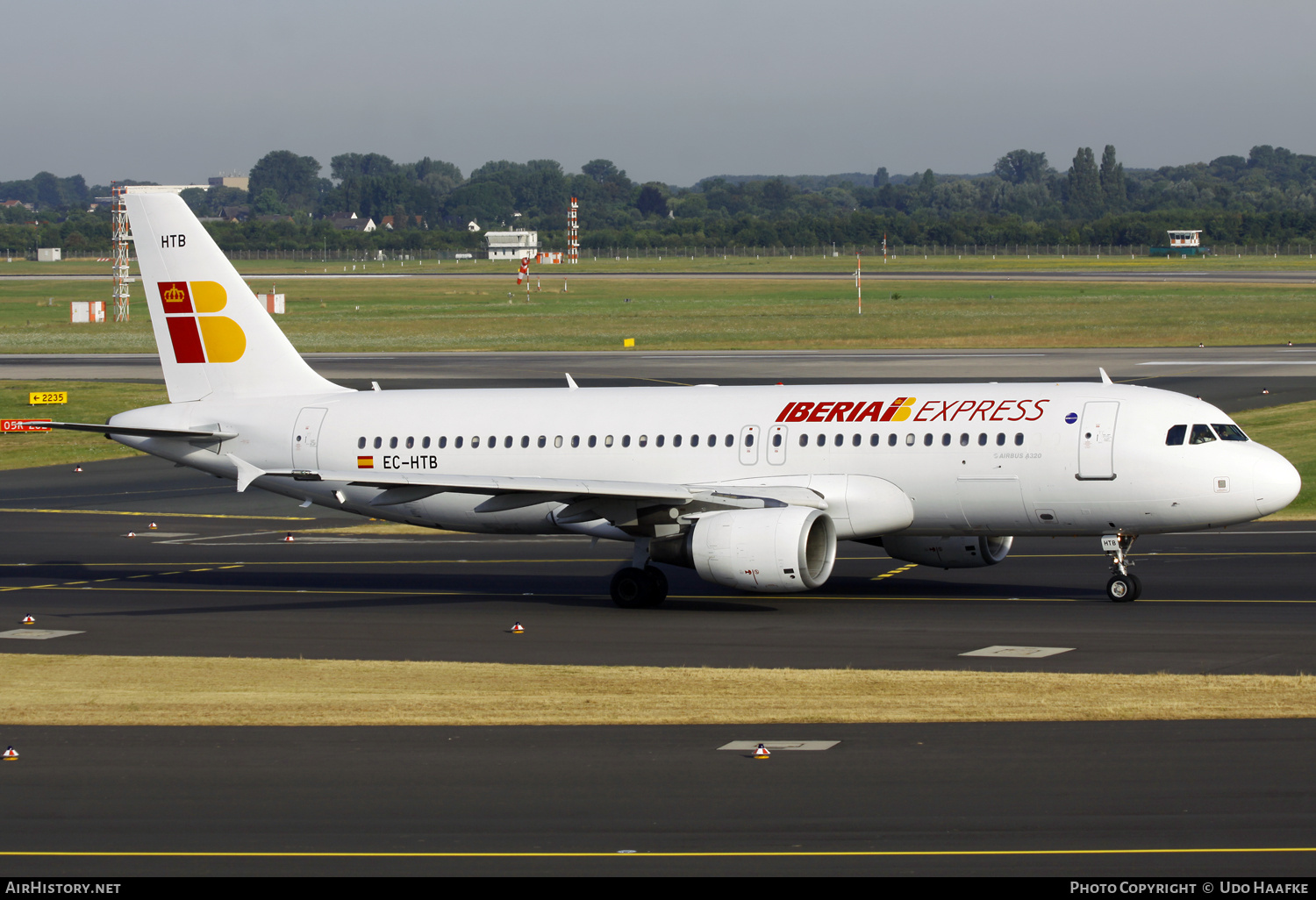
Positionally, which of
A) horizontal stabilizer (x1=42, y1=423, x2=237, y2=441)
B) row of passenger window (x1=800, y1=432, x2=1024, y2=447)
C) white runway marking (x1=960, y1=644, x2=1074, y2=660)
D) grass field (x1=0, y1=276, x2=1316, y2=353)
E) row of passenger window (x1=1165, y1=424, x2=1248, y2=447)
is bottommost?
white runway marking (x1=960, y1=644, x2=1074, y2=660)

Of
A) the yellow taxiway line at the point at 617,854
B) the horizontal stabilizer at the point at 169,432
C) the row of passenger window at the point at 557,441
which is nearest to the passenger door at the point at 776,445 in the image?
the row of passenger window at the point at 557,441

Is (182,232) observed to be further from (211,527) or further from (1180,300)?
(1180,300)

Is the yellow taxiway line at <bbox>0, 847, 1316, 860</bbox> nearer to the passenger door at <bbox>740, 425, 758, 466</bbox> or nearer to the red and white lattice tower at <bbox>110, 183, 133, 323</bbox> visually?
the passenger door at <bbox>740, 425, 758, 466</bbox>

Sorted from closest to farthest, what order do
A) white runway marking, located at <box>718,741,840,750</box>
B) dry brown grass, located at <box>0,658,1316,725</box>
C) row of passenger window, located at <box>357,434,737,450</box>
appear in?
white runway marking, located at <box>718,741,840,750</box>
dry brown grass, located at <box>0,658,1316,725</box>
row of passenger window, located at <box>357,434,737,450</box>

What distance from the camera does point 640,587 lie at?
33312mm

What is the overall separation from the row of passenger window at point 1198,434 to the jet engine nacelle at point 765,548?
6891mm

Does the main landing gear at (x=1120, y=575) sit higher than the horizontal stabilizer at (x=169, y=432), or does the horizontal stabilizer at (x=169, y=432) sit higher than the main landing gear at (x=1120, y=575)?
the horizontal stabilizer at (x=169, y=432)

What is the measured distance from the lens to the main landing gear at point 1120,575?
32.0m

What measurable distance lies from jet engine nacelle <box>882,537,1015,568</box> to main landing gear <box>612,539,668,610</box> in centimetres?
498

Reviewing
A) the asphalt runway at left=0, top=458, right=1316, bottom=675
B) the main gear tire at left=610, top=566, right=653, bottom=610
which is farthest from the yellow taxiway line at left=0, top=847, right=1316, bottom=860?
the main gear tire at left=610, top=566, right=653, bottom=610

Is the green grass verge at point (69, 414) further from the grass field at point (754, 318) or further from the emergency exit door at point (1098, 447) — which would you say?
the emergency exit door at point (1098, 447)

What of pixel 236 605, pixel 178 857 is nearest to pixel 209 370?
pixel 236 605

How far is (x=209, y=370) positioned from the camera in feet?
123

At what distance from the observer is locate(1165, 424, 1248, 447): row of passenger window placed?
3138cm
